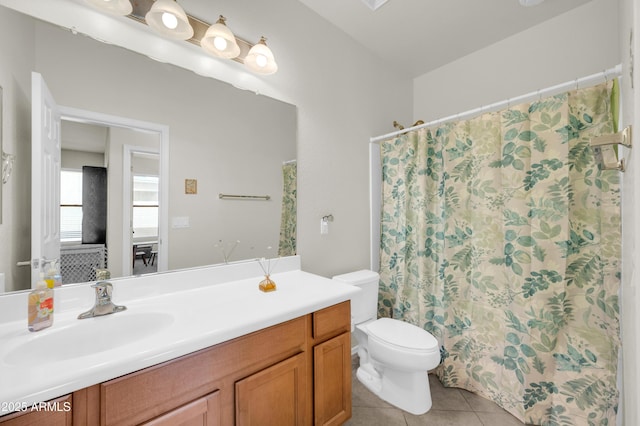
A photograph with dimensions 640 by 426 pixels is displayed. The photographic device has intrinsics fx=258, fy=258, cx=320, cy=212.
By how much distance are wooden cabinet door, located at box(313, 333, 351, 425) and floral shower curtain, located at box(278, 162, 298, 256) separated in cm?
70

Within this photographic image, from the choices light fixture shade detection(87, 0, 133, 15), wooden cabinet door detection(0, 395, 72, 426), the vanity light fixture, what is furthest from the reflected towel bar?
wooden cabinet door detection(0, 395, 72, 426)

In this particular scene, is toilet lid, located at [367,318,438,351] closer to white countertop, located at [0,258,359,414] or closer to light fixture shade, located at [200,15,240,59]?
white countertop, located at [0,258,359,414]

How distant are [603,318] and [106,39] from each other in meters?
2.77

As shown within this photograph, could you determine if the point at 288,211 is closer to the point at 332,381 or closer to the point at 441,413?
the point at 332,381

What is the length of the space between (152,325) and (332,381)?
857mm

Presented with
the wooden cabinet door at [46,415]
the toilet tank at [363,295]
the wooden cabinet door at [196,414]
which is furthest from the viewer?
the toilet tank at [363,295]

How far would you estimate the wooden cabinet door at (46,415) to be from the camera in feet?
1.90

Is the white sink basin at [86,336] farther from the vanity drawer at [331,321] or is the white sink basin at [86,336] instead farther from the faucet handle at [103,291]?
the vanity drawer at [331,321]

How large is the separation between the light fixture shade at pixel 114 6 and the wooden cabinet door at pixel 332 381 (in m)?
1.76

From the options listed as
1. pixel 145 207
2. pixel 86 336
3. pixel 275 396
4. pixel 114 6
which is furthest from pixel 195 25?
pixel 275 396

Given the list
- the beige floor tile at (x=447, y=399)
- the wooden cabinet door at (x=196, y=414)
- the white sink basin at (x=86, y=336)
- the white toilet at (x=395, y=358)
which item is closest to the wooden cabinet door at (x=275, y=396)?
the wooden cabinet door at (x=196, y=414)

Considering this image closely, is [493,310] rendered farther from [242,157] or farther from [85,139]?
[85,139]

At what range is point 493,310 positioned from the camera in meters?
1.68

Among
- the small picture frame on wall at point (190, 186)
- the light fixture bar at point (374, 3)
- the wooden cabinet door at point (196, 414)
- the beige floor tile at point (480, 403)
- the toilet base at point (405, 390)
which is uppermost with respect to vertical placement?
the light fixture bar at point (374, 3)
